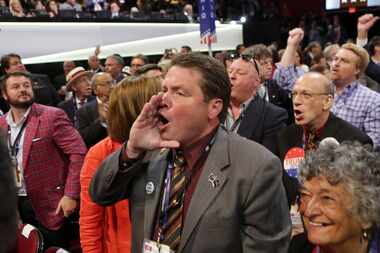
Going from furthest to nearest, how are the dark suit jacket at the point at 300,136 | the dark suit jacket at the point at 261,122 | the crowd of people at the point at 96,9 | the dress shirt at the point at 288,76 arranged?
the crowd of people at the point at 96,9
the dress shirt at the point at 288,76
the dark suit jacket at the point at 261,122
the dark suit jacket at the point at 300,136

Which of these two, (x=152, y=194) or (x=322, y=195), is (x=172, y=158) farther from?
(x=322, y=195)

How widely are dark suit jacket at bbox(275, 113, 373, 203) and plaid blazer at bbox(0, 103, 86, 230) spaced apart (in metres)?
1.52

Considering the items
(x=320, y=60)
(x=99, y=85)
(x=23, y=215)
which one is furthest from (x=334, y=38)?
(x=23, y=215)

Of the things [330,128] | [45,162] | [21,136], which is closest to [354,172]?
[330,128]

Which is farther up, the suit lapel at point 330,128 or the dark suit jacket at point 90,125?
the suit lapel at point 330,128

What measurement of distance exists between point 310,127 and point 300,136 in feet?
0.27

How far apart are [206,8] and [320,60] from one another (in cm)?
159

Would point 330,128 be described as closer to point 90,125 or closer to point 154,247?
point 154,247

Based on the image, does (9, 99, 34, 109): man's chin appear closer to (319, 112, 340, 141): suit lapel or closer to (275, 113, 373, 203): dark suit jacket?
(275, 113, 373, 203): dark suit jacket

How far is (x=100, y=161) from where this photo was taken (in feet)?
8.31

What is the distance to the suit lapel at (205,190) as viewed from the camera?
5.98ft

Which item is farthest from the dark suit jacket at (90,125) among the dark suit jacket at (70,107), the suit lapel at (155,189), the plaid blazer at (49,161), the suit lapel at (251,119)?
the suit lapel at (155,189)

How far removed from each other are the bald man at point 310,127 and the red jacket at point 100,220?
103 centimetres

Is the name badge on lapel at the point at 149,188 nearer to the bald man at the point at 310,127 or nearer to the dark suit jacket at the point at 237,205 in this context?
the dark suit jacket at the point at 237,205
